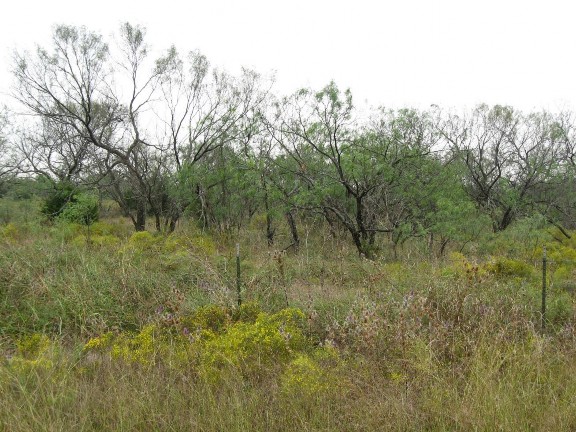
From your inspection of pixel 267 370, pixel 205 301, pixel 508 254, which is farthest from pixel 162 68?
pixel 267 370

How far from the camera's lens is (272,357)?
3.38 m

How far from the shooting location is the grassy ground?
255cm

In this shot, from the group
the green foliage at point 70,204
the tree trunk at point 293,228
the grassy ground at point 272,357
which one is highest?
the green foliage at point 70,204

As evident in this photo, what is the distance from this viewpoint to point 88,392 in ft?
9.18

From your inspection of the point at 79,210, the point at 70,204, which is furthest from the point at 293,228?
the point at 70,204

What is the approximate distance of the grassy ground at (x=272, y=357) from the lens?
A: 255 centimetres

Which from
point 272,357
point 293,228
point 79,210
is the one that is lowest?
point 272,357

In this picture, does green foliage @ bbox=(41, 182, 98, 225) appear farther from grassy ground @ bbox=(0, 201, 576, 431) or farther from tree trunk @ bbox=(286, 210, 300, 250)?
grassy ground @ bbox=(0, 201, 576, 431)

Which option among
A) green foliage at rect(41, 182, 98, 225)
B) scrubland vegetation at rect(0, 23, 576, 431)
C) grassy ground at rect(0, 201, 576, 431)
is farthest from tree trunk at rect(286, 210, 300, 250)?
green foliage at rect(41, 182, 98, 225)

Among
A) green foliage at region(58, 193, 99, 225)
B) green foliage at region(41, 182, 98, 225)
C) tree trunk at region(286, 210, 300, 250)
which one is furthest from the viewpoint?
green foliage at region(41, 182, 98, 225)

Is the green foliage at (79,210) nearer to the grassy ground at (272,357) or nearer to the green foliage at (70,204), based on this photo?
the green foliage at (70,204)

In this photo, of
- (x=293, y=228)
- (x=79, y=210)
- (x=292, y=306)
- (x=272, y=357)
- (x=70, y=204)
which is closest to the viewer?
(x=272, y=357)

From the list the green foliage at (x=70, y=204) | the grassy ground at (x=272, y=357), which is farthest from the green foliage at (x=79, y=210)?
the grassy ground at (x=272, y=357)

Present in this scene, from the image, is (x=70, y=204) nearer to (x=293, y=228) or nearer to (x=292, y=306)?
(x=293, y=228)
